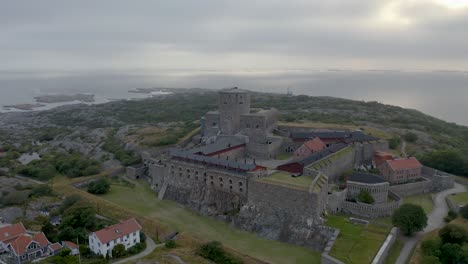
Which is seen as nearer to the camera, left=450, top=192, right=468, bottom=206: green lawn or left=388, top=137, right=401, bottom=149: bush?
left=450, top=192, right=468, bottom=206: green lawn

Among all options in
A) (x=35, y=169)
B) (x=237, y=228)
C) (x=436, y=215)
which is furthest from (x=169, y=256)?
(x=35, y=169)

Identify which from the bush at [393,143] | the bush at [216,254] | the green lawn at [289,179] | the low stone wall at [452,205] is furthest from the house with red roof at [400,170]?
the bush at [216,254]

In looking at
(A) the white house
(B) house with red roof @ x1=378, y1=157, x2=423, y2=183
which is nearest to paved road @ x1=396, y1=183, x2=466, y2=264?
(B) house with red roof @ x1=378, y1=157, x2=423, y2=183

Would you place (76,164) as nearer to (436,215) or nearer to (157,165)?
(157,165)

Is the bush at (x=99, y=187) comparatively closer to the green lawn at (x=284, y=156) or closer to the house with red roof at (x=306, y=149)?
the green lawn at (x=284, y=156)

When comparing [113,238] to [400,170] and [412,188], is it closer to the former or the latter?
[400,170]

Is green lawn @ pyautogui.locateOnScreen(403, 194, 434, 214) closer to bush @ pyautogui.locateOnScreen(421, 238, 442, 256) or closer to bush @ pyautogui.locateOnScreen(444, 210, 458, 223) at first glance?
bush @ pyautogui.locateOnScreen(444, 210, 458, 223)

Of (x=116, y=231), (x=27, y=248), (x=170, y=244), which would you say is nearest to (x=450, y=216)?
(x=170, y=244)
